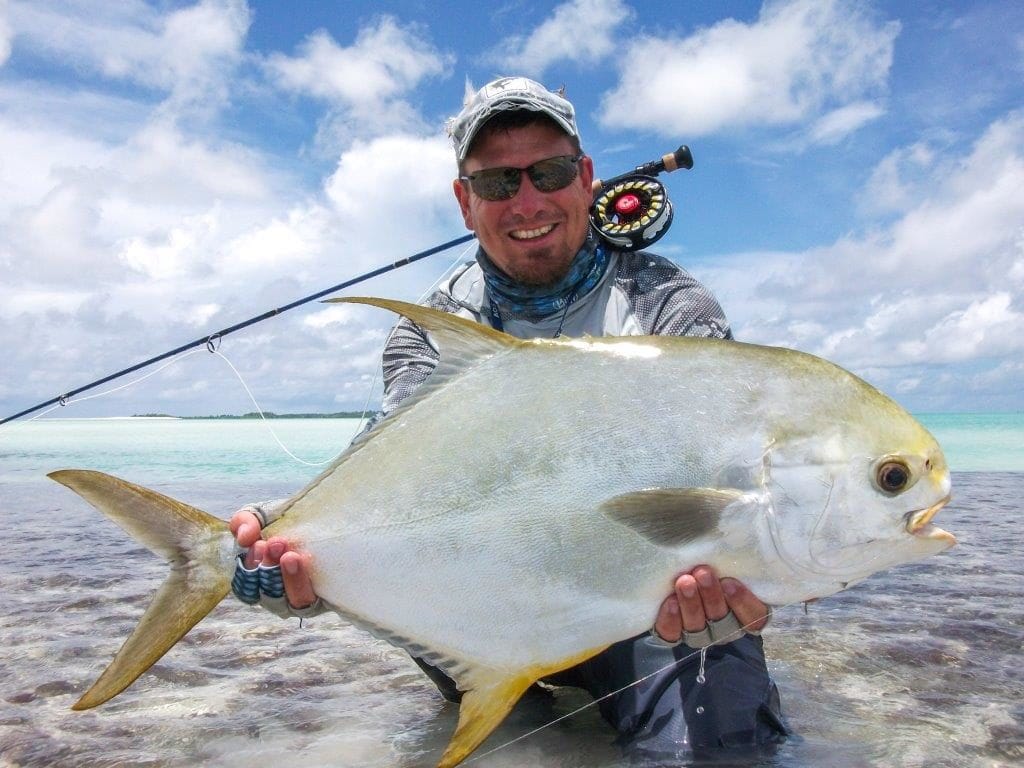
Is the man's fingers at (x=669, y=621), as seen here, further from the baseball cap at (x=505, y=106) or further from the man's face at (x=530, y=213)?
the baseball cap at (x=505, y=106)

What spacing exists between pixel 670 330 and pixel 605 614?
144cm

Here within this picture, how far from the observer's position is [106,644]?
4145 mm

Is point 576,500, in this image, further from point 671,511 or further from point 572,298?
point 572,298

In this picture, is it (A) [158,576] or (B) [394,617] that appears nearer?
(B) [394,617]

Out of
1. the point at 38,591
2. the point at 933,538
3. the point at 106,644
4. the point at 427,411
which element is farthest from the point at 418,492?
the point at 38,591

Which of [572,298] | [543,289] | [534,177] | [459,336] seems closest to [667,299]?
[572,298]

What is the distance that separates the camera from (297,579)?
7.12 ft

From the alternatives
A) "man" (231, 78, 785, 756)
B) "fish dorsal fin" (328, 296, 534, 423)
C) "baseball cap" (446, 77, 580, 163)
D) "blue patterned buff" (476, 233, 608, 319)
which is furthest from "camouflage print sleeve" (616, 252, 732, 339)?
"fish dorsal fin" (328, 296, 534, 423)

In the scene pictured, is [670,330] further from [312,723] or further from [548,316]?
[312,723]

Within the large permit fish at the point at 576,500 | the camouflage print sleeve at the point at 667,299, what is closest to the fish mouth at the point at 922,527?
the large permit fish at the point at 576,500

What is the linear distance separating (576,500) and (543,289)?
5.01ft

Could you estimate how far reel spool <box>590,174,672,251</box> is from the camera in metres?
3.56

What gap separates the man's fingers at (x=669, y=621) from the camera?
2.04 metres

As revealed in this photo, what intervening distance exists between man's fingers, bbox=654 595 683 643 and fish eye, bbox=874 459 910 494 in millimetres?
557
